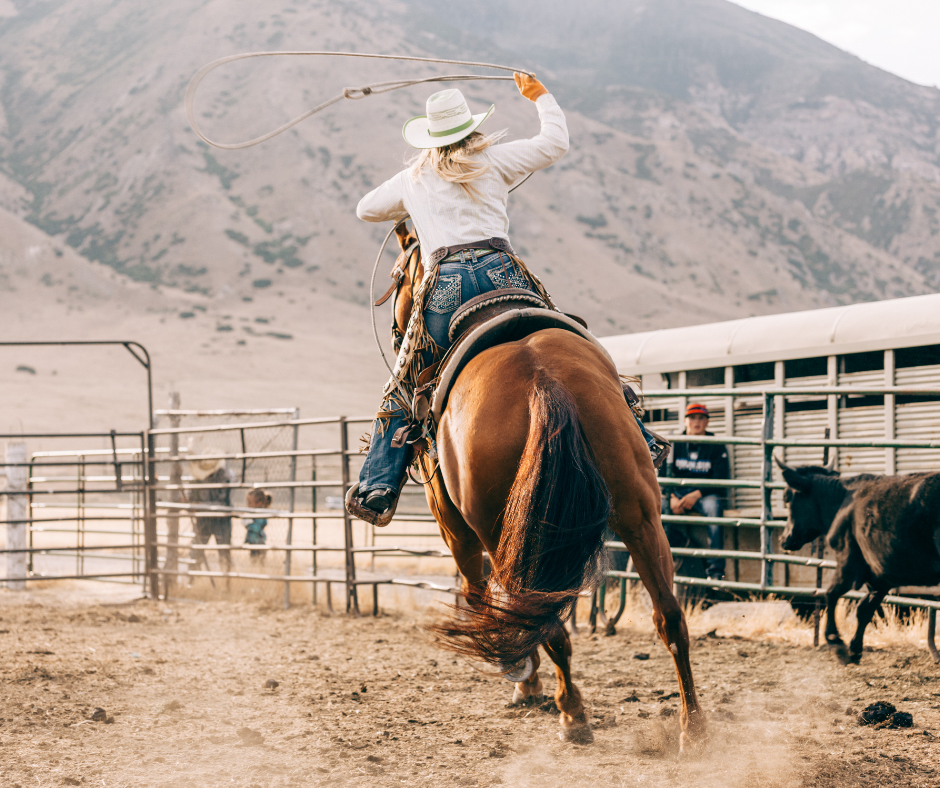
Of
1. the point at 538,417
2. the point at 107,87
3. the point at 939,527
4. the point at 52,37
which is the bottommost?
the point at 939,527

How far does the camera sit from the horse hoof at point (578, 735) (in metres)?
3.82

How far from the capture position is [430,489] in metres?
4.21

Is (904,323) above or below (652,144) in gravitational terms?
below

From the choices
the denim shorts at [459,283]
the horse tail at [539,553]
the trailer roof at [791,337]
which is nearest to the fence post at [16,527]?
the trailer roof at [791,337]

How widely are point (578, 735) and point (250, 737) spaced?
1.43 metres

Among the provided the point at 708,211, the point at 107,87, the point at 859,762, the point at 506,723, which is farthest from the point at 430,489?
the point at 107,87

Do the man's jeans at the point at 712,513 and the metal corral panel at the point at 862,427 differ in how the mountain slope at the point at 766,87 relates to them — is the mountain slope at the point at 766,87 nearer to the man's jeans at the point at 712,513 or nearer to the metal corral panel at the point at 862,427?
the metal corral panel at the point at 862,427

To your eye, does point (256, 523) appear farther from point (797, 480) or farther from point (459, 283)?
point (459, 283)

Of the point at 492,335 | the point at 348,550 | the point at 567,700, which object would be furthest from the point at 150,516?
the point at 492,335

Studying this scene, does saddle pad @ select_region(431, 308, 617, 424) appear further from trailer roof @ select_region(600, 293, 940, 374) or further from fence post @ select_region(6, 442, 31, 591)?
fence post @ select_region(6, 442, 31, 591)

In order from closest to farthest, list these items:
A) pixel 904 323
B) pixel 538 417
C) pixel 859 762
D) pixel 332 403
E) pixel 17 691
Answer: pixel 538 417
pixel 859 762
pixel 17 691
pixel 904 323
pixel 332 403

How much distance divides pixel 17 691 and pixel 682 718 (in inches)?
134

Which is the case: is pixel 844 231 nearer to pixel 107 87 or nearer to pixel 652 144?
pixel 652 144

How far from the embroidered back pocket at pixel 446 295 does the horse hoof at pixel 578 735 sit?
6.14 ft
